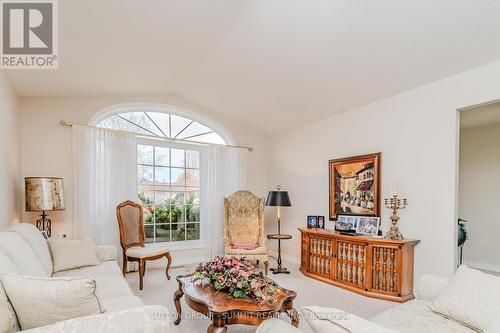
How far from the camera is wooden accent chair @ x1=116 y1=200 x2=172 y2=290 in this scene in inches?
143

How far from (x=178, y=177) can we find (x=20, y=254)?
3.12 m

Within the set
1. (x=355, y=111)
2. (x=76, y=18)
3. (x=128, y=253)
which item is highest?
(x=76, y=18)

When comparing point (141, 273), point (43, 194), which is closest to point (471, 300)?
point (141, 273)

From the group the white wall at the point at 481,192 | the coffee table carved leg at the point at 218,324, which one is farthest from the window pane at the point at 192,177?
the white wall at the point at 481,192

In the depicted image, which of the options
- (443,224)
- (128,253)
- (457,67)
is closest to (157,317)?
(128,253)

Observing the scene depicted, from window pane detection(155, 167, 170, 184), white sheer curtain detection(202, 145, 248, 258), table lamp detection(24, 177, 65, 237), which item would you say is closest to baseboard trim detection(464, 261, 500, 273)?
white sheer curtain detection(202, 145, 248, 258)

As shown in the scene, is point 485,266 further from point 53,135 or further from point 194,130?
point 53,135

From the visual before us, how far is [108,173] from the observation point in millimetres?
4156

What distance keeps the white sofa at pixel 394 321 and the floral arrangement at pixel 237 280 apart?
626 millimetres

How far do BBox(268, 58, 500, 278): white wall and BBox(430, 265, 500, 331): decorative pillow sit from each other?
1415 mm

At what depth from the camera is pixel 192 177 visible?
17.1 feet

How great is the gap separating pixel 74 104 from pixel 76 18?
2.20 m

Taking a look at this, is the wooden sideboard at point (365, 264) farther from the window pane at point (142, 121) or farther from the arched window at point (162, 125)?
the window pane at point (142, 121)

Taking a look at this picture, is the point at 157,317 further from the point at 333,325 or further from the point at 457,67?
the point at 457,67
